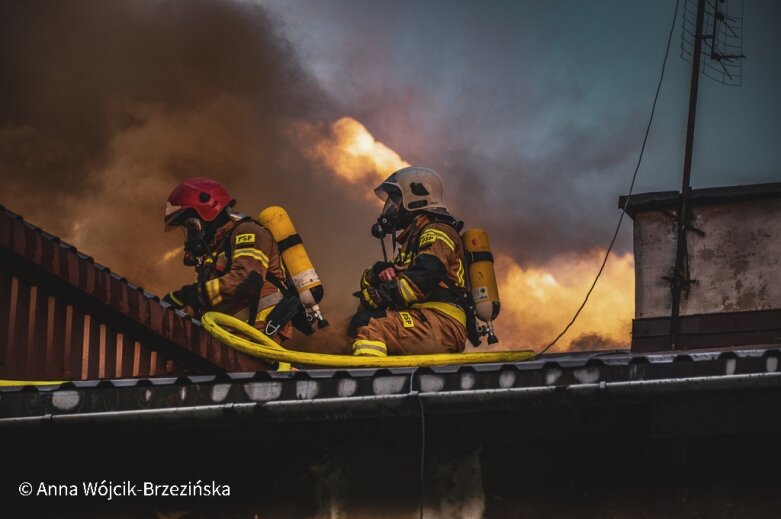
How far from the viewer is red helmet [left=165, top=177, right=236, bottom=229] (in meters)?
8.61

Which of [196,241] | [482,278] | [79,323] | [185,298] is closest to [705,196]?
[482,278]

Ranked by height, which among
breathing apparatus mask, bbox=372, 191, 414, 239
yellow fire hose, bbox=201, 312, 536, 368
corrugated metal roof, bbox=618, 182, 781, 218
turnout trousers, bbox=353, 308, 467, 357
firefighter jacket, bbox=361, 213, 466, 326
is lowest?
yellow fire hose, bbox=201, 312, 536, 368

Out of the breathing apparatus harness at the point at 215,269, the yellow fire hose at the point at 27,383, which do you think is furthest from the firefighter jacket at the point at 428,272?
the yellow fire hose at the point at 27,383

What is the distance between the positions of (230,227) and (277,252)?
1.38 feet

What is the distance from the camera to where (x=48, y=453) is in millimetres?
5328

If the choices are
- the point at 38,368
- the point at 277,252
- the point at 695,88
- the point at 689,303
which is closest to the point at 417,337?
the point at 277,252

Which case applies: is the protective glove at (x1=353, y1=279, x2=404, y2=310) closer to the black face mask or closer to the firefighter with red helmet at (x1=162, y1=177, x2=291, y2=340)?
the firefighter with red helmet at (x1=162, y1=177, x2=291, y2=340)

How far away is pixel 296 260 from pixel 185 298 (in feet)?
2.95

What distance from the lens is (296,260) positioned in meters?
8.64

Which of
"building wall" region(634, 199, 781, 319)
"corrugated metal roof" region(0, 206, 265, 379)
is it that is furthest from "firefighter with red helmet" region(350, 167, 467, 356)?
"building wall" region(634, 199, 781, 319)

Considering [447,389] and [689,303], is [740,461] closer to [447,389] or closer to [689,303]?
[447,389]

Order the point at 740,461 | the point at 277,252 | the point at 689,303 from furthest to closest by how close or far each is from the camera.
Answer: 1. the point at 689,303
2. the point at 277,252
3. the point at 740,461

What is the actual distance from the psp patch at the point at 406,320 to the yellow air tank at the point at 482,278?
0.74 m

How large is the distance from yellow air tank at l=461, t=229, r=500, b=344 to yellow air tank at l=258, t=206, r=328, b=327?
118cm
